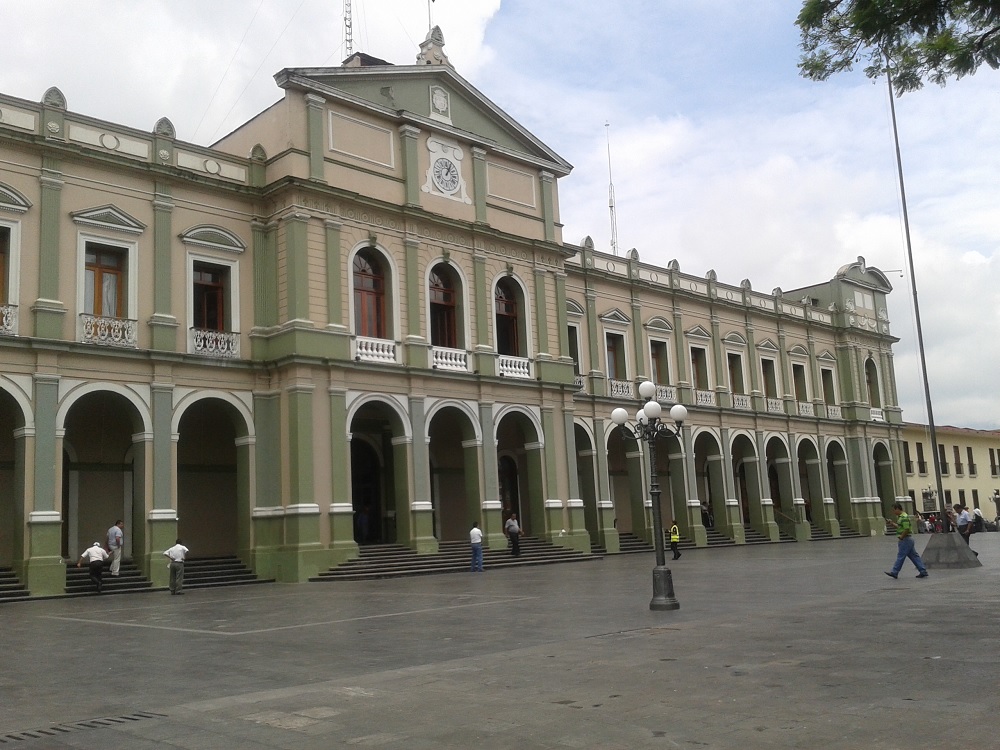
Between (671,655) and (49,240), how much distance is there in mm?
17228

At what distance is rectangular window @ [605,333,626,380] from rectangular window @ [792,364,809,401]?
11.3m

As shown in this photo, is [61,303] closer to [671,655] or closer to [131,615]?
[131,615]

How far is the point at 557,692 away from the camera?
768 centimetres

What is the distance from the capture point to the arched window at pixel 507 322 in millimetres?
29234

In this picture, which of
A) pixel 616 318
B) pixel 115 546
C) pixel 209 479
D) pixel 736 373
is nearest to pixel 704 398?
pixel 736 373

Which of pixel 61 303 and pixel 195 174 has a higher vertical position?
pixel 195 174

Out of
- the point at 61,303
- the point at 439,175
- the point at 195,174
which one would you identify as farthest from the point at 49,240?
the point at 439,175

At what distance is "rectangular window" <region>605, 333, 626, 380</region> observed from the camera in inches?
1380

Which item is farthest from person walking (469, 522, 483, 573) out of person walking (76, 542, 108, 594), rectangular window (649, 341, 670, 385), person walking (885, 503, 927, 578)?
rectangular window (649, 341, 670, 385)

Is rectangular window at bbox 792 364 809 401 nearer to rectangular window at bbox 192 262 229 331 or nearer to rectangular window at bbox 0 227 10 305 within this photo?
rectangular window at bbox 192 262 229 331

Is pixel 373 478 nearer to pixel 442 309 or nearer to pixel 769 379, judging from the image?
pixel 442 309

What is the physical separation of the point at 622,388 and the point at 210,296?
15615 millimetres

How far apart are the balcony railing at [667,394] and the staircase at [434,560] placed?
9.19 metres

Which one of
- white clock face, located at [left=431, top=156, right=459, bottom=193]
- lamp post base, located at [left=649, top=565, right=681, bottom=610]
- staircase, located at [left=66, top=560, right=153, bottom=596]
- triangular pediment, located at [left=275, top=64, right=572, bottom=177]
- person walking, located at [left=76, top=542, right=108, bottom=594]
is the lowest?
lamp post base, located at [left=649, top=565, right=681, bottom=610]
